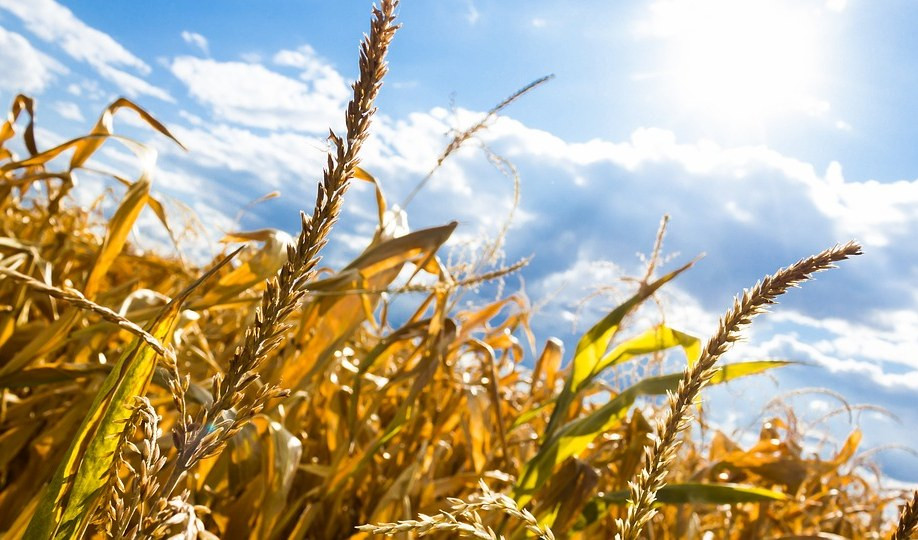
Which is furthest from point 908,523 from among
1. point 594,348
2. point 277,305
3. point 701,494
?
point 594,348

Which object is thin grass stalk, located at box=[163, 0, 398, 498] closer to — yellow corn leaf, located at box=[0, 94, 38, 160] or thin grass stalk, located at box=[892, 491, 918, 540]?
thin grass stalk, located at box=[892, 491, 918, 540]

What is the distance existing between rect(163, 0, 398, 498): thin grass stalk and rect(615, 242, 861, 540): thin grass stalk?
218mm

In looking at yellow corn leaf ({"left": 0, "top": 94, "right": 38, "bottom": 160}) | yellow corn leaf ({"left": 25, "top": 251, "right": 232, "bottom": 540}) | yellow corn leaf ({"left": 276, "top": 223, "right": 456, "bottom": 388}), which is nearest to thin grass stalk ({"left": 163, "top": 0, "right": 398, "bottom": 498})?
yellow corn leaf ({"left": 25, "top": 251, "right": 232, "bottom": 540})

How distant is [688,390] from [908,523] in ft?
0.60

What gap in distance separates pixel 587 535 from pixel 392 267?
31.0 inches

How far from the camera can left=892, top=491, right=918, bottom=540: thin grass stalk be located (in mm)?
446

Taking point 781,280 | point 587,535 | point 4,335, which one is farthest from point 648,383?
point 4,335

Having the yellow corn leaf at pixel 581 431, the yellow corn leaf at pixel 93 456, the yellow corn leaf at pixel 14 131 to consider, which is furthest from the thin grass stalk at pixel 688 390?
the yellow corn leaf at pixel 14 131

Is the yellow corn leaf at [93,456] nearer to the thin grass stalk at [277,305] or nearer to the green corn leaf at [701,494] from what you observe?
the thin grass stalk at [277,305]

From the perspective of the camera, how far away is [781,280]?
0.43 metres

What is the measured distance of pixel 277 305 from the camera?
0.37 meters

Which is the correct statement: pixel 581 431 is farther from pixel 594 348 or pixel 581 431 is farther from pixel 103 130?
pixel 103 130

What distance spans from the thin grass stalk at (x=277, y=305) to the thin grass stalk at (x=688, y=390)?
0.72ft

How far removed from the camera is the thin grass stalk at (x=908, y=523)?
446 millimetres
